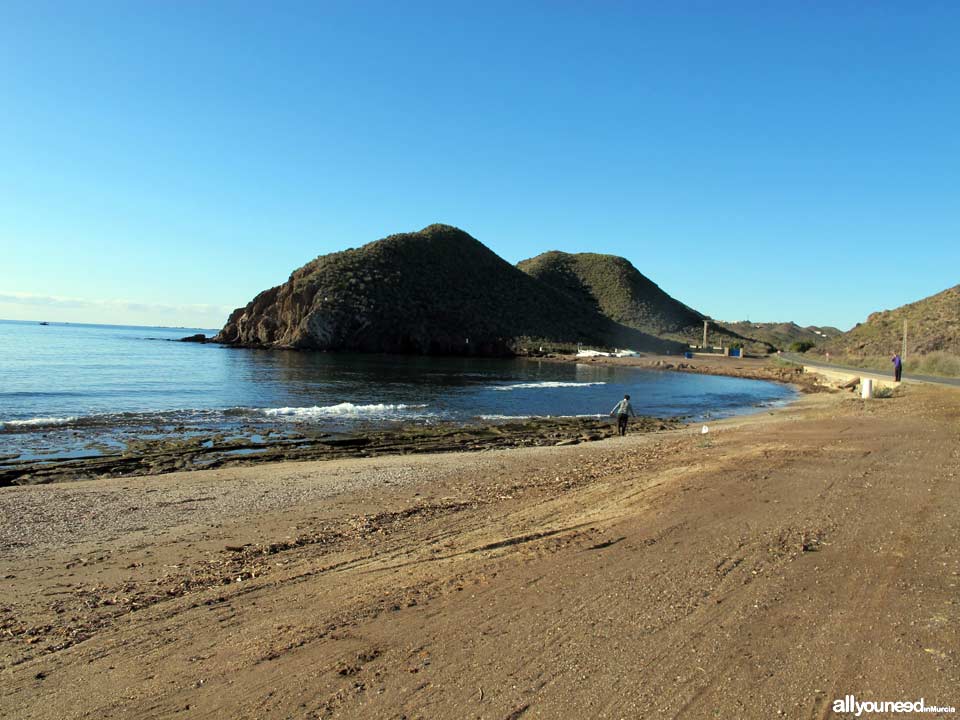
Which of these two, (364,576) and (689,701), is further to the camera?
(364,576)

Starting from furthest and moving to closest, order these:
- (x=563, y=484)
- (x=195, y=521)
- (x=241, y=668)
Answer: (x=563, y=484)
(x=195, y=521)
(x=241, y=668)

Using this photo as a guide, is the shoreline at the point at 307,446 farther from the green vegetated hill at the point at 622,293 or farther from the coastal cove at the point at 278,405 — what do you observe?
the green vegetated hill at the point at 622,293

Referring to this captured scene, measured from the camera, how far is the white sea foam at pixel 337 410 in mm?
25297

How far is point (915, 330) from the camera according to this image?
5291 cm

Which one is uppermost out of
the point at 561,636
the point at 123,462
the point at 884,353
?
the point at 884,353

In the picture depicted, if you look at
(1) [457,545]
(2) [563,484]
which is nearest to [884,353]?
(2) [563,484]

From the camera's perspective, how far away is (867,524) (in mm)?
7551

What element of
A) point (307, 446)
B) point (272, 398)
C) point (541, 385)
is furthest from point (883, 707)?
point (541, 385)

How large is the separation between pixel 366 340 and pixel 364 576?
8254cm

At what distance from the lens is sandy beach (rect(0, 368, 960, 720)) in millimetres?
4109

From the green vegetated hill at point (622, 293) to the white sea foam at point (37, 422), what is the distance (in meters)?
121

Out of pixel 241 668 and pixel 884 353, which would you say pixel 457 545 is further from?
pixel 884 353

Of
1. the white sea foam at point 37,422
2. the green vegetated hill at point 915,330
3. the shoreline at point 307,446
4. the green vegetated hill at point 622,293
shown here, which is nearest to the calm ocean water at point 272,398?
the white sea foam at point 37,422

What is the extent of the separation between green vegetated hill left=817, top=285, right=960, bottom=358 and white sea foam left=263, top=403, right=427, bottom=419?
38.0 meters
